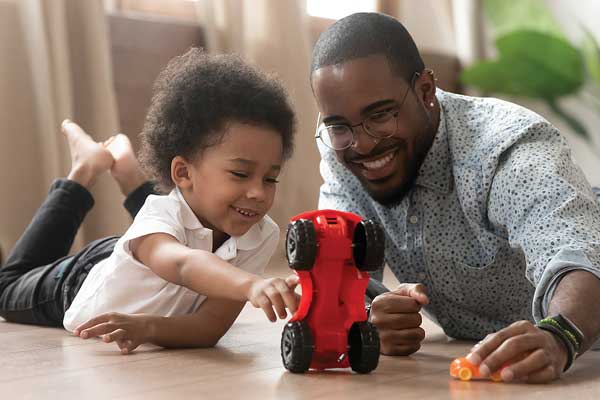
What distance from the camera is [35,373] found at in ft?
4.86

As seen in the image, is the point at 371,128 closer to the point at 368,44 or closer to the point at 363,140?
the point at 363,140

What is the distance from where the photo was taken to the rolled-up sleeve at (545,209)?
1392 millimetres

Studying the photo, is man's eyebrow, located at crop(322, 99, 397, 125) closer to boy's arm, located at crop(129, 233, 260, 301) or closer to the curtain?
boy's arm, located at crop(129, 233, 260, 301)

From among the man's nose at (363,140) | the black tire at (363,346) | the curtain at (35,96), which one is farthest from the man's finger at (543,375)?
the curtain at (35,96)

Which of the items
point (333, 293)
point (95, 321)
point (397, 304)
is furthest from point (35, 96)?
point (333, 293)

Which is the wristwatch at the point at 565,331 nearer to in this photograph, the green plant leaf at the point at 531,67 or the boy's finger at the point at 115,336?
the boy's finger at the point at 115,336

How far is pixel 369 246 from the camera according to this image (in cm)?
136

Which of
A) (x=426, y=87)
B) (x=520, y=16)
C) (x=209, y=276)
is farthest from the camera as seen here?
(x=520, y=16)

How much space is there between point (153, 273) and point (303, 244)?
616mm

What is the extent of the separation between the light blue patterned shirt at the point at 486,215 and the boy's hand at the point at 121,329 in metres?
0.54

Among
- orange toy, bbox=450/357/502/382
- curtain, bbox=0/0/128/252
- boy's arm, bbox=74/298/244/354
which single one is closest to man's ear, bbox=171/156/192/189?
boy's arm, bbox=74/298/244/354

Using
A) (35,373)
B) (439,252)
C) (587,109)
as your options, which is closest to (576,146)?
(587,109)

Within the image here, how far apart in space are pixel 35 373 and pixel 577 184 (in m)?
0.98

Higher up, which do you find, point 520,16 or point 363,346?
point 520,16
